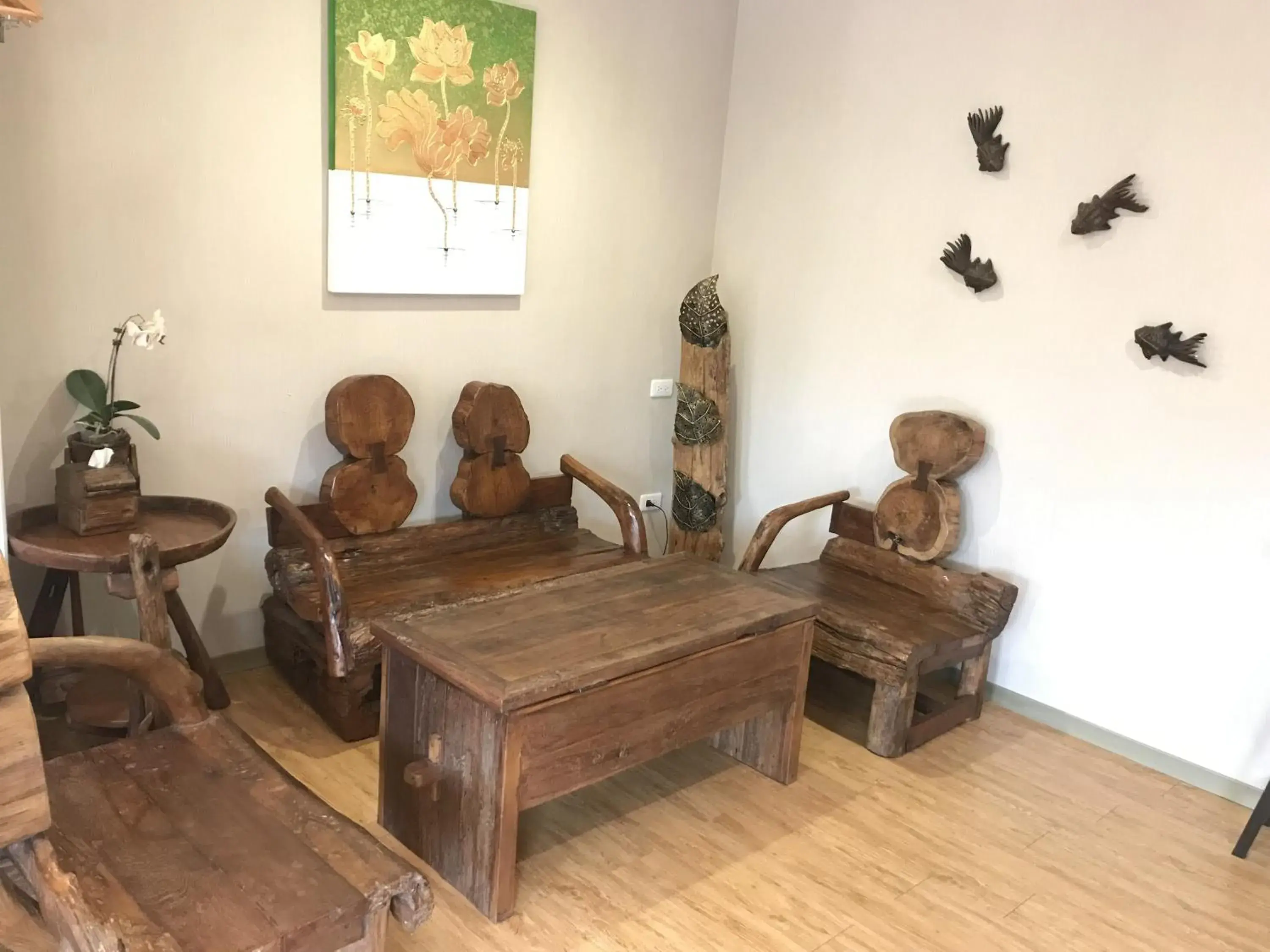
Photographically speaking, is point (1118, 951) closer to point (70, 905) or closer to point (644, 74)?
point (70, 905)

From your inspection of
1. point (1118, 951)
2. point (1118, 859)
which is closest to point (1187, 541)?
point (1118, 859)

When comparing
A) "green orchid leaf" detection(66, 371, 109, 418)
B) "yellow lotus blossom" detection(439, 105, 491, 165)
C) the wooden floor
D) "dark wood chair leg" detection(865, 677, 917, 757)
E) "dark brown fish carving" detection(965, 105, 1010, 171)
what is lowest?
the wooden floor

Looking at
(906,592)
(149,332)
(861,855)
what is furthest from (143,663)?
(906,592)

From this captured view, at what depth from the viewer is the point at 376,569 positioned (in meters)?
3.15

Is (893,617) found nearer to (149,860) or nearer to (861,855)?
(861,855)

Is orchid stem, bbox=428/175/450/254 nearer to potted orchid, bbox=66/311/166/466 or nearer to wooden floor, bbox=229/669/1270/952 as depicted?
potted orchid, bbox=66/311/166/466

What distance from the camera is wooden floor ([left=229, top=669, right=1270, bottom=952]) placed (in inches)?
88.0

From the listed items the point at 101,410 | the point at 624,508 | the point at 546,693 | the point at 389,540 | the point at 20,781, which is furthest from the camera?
the point at 624,508

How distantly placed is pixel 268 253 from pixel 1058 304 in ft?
7.95

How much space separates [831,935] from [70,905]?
5.02 feet

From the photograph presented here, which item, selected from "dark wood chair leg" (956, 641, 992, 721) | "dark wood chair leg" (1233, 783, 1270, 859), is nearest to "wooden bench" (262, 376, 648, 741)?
"dark wood chair leg" (956, 641, 992, 721)

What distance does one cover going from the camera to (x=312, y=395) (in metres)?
3.19

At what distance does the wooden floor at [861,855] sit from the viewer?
7.33 feet

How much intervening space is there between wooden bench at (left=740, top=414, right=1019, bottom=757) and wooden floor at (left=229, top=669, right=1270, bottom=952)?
17 centimetres
